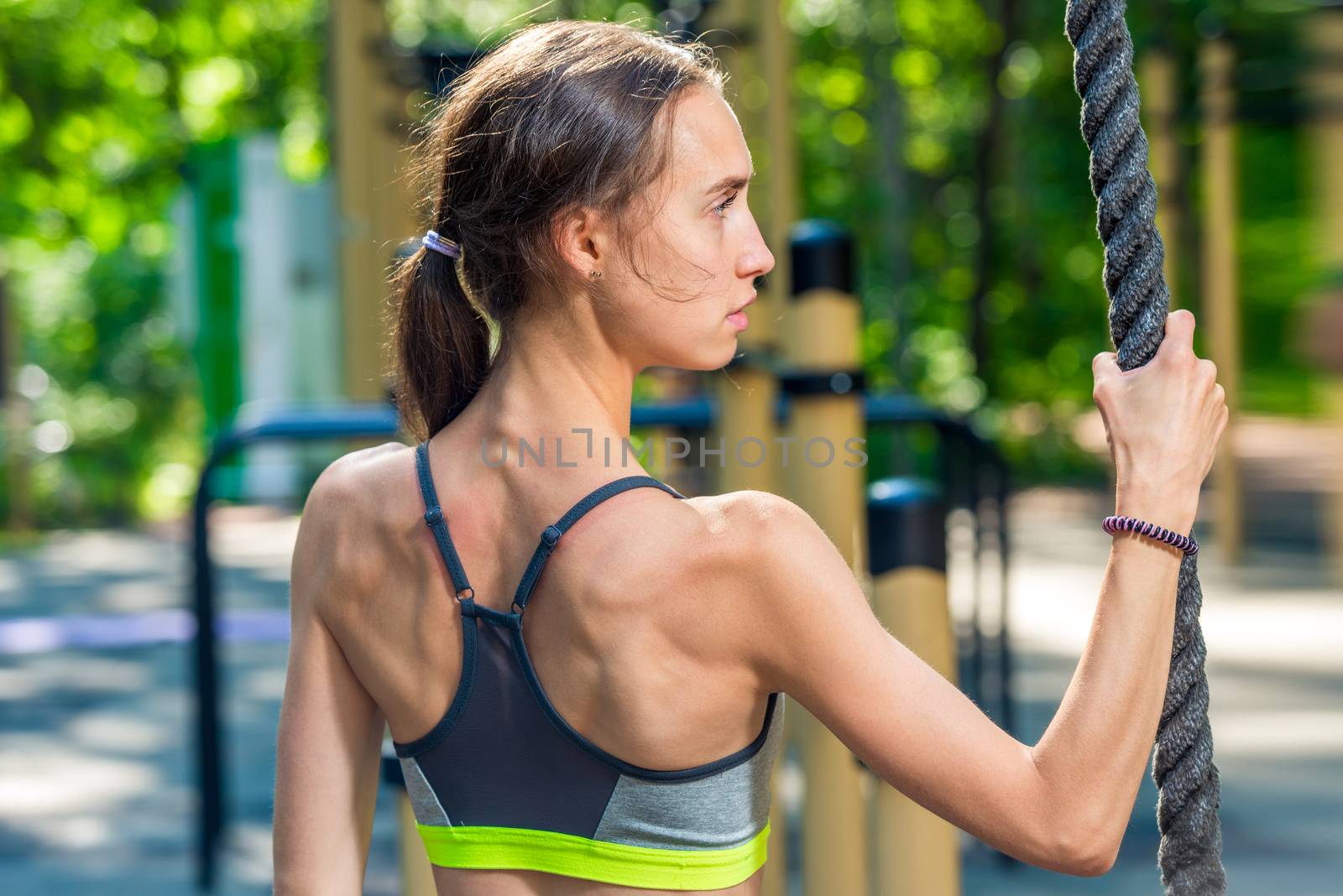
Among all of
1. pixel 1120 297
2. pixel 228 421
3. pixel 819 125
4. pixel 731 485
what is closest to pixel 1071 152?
pixel 819 125

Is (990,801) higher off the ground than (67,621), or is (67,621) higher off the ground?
(990,801)

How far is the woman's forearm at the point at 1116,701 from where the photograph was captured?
1.09 meters

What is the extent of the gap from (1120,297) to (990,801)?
Answer: 43cm

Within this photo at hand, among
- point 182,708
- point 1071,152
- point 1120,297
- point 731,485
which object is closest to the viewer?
point 1120,297

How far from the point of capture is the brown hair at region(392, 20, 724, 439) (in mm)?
1188

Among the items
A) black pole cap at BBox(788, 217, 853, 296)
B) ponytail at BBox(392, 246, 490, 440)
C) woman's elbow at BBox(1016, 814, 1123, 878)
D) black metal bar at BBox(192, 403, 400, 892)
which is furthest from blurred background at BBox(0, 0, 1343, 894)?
woman's elbow at BBox(1016, 814, 1123, 878)

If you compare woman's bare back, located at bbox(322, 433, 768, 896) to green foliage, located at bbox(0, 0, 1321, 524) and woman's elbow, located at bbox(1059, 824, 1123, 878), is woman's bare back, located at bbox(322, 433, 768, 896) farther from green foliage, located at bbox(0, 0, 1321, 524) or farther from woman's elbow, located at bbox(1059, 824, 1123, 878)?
green foliage, located at bbox(0, 0, 1321, 524)

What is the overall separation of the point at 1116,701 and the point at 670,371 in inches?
156

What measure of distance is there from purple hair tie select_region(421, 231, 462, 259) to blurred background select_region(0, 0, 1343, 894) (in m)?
0.39

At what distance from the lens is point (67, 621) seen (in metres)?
8.16

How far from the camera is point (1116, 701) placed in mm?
1097

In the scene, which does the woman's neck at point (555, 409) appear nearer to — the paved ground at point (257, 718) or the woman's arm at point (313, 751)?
Result: the woman's arm at point (313, 751)

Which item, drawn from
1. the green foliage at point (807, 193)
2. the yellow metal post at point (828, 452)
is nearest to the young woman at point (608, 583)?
the yellow metal post at point (828, 452)

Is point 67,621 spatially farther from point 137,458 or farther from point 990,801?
point 990,801
